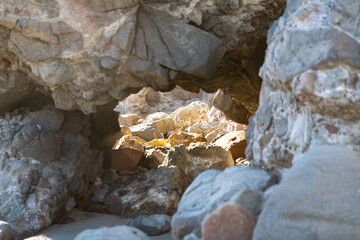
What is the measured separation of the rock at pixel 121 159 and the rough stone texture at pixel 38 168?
89 cm

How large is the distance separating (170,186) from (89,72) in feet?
5.89

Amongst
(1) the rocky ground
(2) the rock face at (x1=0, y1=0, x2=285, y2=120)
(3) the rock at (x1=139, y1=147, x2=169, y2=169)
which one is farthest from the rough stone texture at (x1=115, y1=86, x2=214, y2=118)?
(2) the rock face at (x1=0, y1=0, x2=285, y2=120)

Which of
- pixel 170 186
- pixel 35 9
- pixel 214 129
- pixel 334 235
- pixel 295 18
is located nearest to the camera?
pixel 334 235

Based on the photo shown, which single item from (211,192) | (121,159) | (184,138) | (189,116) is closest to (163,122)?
(189,116)

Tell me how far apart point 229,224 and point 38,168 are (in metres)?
2.87

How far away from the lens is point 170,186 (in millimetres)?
4840

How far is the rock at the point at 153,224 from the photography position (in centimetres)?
370

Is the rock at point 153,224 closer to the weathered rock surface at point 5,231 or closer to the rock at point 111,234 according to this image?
the weathered rock surface at point 5,231

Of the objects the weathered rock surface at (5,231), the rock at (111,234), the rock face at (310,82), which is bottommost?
the weathered rock surface at (5,231)

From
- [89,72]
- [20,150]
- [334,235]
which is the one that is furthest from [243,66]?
[334,235]

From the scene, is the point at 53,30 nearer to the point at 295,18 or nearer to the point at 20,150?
the point at 20,150

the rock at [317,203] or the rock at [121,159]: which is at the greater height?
the rock at [317,203]

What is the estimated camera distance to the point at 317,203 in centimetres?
176

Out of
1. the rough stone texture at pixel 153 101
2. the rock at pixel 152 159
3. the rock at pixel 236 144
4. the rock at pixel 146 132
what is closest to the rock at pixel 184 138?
the rock at pixel 146 132
